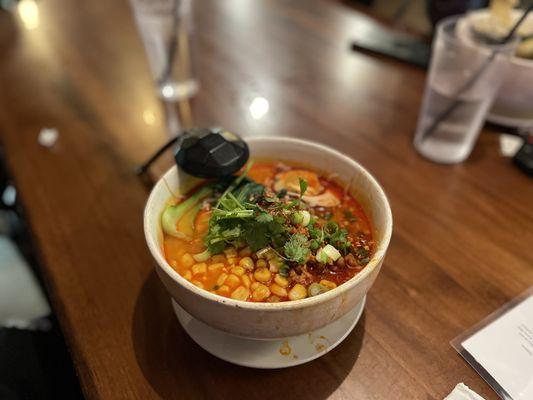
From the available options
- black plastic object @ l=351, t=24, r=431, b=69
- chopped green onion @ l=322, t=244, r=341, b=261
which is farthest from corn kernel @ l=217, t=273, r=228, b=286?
black plastic object @ l=351, t=24, r=431, b=69

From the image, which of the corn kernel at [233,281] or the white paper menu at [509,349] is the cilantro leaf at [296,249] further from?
the white paper menu at [509,349]

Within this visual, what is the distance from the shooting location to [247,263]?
34.9 inches

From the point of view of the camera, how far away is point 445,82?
1.45m

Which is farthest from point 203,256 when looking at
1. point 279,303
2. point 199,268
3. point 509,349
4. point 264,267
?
point 509,349

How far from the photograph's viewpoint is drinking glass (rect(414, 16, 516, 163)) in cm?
136

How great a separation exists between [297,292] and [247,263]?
12 centimetres

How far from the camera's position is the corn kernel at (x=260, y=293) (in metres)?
0.84

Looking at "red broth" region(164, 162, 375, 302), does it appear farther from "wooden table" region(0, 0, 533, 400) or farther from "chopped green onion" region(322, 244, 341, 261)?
"wooden table" region(0, 0, 533, 400)

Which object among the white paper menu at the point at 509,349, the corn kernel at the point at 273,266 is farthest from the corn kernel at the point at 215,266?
the white paper menu at the point at 509,349

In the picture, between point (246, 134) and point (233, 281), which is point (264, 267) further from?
point (246, 134)

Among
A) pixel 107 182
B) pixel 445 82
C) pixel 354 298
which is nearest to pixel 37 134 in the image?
pixel 107 182

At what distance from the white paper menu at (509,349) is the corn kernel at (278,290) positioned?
1.42 feet

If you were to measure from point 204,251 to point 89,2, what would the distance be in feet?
7.18

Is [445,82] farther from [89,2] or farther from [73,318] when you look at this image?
[89,2]
